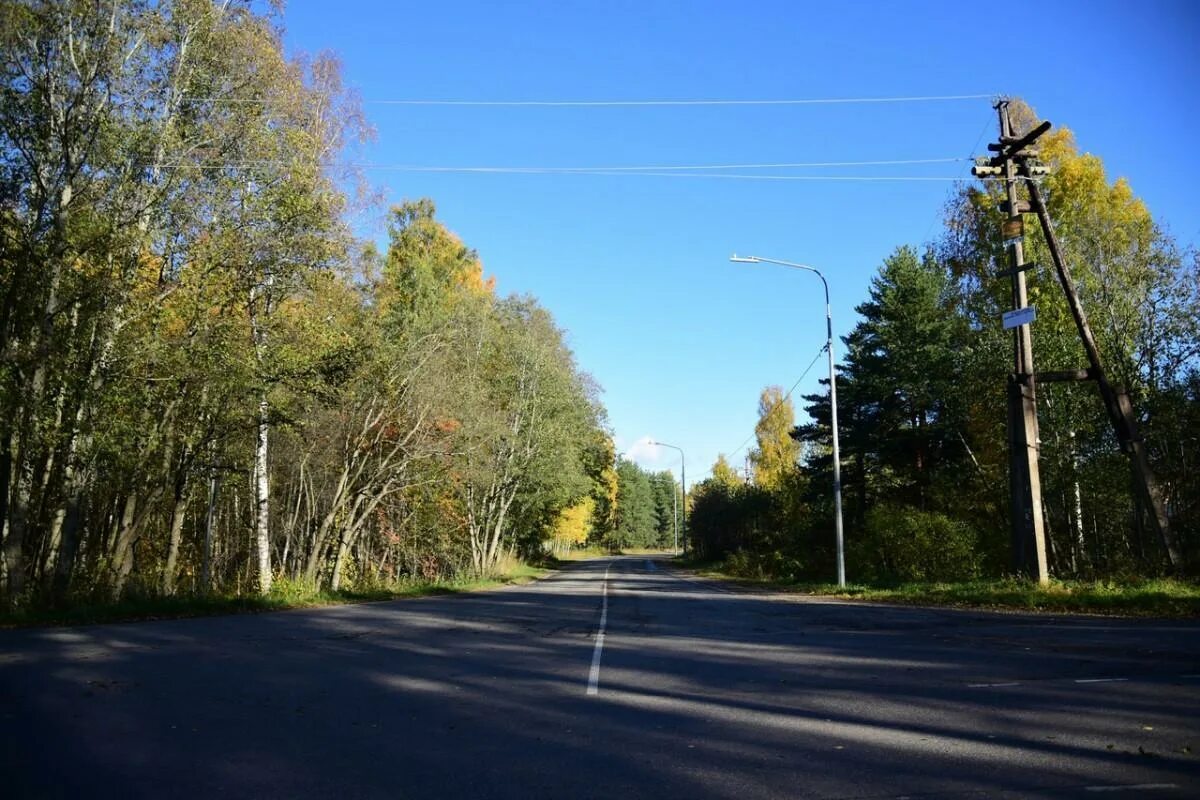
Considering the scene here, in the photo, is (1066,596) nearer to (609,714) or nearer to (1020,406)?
(1020,406)

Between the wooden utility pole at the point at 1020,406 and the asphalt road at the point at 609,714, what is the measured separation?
21.3ft

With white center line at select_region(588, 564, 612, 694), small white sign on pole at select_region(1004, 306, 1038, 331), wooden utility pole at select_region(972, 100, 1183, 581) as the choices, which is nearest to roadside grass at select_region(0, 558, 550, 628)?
white center line at select_region(588, 564, 612, 694)

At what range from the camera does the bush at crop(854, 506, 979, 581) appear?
27.2 m

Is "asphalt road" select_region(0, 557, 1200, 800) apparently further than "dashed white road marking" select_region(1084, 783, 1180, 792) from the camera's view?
Yes

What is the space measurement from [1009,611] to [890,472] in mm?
22001

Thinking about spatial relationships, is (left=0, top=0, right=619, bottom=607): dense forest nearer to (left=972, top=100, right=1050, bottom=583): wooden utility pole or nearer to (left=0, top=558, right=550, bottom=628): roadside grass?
(left=0, top=558, right=550, bottom=628): roadside grass

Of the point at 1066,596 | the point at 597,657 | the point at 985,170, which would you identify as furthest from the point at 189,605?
the point at 985,170

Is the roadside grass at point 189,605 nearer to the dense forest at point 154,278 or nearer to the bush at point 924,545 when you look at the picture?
the dense forest at point 154,278

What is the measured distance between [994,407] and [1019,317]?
9.75 meters

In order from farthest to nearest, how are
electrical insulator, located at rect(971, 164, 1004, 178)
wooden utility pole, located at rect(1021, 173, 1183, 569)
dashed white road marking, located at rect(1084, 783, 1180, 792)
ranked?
electrical insulator, located at rect(971, 164, 1004, 178), wooden utility pole, located at rect(1021, 173, 1183, 569), dashed white road marking, located at rect(1084, 783, 1180, 792)

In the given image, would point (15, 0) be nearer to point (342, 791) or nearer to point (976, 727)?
point (342, 791)

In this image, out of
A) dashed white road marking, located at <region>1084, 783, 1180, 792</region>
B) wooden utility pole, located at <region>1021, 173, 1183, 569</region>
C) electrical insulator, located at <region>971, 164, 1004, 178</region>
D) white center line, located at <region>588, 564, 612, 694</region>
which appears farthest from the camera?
electrical insulator, located at <region>971, 164, 1004, 178</region>

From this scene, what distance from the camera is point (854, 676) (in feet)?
29.3

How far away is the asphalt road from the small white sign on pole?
841 centimetres
